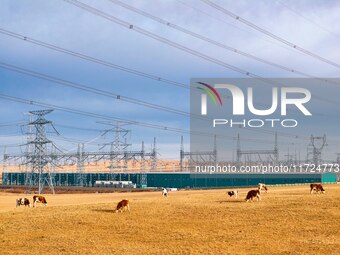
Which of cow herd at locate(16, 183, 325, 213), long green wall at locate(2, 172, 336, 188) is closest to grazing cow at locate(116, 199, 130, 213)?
cow herd at locate(16, 183, 325, 213)

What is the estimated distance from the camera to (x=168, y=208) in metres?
38.5

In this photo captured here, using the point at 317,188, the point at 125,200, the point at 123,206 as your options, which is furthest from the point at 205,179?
the point at 123,206

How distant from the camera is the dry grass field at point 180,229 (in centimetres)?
2494

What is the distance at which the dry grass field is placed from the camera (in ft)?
81.8

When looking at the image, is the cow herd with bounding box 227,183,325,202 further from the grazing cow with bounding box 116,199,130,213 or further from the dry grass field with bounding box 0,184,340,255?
the grazing cow with bounding box 116,199,130,213

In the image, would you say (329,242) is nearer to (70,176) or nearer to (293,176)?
(293,176)

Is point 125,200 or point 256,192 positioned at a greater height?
point 256,192

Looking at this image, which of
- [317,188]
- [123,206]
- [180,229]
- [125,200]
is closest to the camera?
[180,229]

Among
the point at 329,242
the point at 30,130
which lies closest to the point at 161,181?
the point at 30,130

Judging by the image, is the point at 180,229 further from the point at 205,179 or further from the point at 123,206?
the point at 205,179

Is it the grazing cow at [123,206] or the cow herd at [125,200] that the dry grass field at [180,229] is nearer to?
the grazing cow at [123,206]

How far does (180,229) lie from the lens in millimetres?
29922

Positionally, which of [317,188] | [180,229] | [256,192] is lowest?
[180,229]

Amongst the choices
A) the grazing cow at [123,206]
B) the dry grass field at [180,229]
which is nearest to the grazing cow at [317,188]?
the dry grass field at [180,229]
